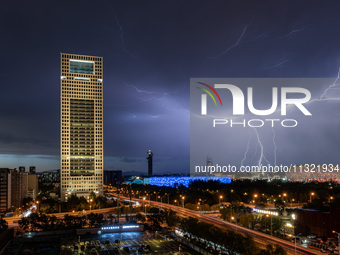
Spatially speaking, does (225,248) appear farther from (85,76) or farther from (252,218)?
(85,76)

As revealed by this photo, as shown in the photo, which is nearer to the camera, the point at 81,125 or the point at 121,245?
the point at 121,245

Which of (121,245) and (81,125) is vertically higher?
(81,125)

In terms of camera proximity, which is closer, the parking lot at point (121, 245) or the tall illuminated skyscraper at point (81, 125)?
the parking lot at point (121, 245)

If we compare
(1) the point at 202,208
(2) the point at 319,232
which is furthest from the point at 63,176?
(2) the point at 319,232

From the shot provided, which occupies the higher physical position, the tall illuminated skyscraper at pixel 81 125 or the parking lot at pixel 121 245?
the tall illuminated skyscraper at pixel 81 125
